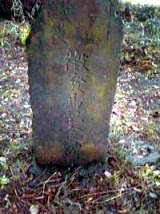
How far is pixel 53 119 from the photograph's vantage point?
2.52 metres

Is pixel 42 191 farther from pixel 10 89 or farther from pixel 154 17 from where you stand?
pixel 154 17

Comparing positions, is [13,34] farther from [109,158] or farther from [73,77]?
[73,77]

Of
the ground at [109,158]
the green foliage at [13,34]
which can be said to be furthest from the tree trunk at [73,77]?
the green foliage at [13,34]

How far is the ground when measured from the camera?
8.34ft

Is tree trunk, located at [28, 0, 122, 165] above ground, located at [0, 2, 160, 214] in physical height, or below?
above

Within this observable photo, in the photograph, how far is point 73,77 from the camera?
2.40 m

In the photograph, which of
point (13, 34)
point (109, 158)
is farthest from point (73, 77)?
point (13, 34)

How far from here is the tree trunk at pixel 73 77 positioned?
2226 mm

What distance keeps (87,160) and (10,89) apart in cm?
152

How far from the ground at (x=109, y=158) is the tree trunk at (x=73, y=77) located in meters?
0.15

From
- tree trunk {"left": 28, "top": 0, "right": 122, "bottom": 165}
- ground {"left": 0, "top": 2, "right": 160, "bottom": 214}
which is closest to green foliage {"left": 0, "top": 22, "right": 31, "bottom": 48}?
ground {"left": 0, "top": 2, "right": 160, "bottom": 214}

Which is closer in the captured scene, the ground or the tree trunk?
the tree trunk

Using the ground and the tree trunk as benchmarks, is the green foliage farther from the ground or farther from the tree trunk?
the tree trunk

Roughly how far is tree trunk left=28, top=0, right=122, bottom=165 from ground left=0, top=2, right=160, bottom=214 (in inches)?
5.8
